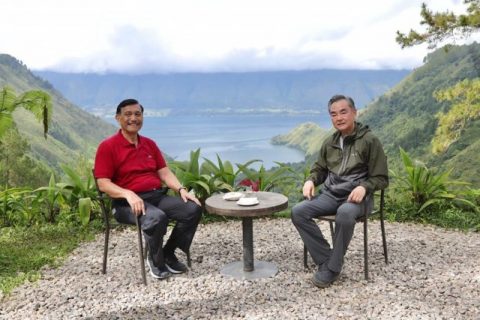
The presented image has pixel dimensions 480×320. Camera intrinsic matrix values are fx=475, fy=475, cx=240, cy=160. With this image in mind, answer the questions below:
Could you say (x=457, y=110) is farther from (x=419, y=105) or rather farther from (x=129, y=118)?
(x=419, y=105)

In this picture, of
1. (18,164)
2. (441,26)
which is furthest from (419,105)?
(441,26)

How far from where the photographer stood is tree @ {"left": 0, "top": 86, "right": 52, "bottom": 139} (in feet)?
15.4

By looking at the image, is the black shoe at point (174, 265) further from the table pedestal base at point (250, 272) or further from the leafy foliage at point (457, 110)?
the leafy foliage at point (457, 110)

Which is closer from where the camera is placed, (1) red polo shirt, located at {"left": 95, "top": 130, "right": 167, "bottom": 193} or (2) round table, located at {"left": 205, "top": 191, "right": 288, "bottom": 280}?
(2) round table, located at {"left": 205, "top": 191, "right": 288, "bottom": 280}

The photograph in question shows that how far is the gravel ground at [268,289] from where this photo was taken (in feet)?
11.2

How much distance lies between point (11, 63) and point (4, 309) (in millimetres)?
155056

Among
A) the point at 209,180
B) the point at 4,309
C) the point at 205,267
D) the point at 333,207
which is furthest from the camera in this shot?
the point at 209,180

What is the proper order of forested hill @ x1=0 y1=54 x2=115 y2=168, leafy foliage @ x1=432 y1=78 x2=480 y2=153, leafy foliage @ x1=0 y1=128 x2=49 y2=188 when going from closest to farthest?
leafy foliage @ x1=432 y1=78 x2=480 y2=153, leafy foliage @ x1=0 y1=128 x2=49 y2=188, forested hill @ x1=0 y1=54 x2=115 y2=168

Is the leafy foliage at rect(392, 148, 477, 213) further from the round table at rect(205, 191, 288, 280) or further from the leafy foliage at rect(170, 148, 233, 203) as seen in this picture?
the round table at rect(205, 191, 288, 280)

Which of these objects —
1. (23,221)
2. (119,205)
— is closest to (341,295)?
(119,205)

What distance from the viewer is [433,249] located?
15.8ft

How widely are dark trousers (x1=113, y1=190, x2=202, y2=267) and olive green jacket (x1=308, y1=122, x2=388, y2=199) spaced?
3.76 feet

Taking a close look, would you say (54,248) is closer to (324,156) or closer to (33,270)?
(33,270)

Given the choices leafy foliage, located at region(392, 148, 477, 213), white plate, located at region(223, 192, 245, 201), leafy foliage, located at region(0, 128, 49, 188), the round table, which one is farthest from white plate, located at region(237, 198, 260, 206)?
leafy foliage, located at region(0, 128, 49, 188)
